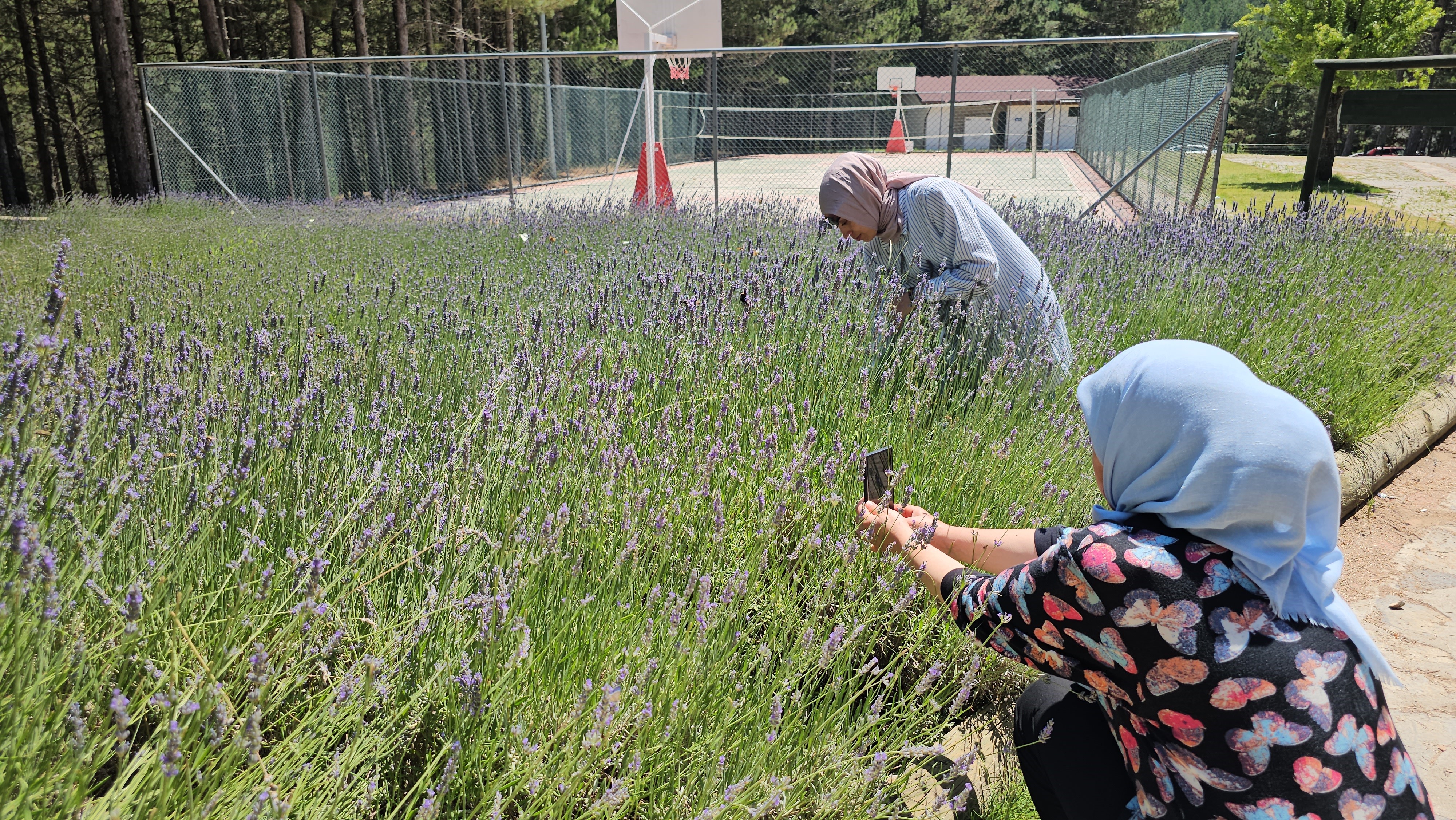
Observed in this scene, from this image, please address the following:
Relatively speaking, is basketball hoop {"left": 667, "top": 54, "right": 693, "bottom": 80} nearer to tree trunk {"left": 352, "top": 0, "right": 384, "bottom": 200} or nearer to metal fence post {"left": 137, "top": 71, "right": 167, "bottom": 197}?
tree trunk {"left": 352, "top": 0, "right": 384, "bottom": 200}

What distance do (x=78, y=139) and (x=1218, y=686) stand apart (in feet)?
95.3

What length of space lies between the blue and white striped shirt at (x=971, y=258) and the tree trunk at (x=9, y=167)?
640 inches

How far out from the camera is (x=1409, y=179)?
1902 cm

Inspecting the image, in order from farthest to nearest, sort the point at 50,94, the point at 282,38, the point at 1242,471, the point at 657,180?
1. the point at 282,38
2. the point at 50,94
3. the point at 657,180
4. the point at 1242,471

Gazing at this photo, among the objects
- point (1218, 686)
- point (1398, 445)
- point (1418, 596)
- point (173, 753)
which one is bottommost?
point (1418, 596)

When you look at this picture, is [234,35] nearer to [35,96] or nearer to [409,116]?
[35,96]

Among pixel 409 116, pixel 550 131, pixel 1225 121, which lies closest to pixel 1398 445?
pixel 1225 121

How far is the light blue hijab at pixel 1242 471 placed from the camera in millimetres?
1240

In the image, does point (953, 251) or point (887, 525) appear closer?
point (887, 525)

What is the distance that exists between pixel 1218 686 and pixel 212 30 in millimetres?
16717

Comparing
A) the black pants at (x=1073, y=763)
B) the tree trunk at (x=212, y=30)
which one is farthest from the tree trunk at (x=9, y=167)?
the black pants at (x=1073, y=763)

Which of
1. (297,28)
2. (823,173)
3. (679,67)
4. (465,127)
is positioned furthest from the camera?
(465,127)

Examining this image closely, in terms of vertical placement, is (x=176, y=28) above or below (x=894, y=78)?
above

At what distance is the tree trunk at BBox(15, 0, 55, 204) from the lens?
59.8 feet
